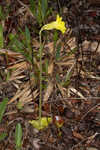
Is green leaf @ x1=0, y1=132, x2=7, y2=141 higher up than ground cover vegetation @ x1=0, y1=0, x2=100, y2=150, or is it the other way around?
ground cover vegetation @ x1=0, y1=0, x2=100, y2=150

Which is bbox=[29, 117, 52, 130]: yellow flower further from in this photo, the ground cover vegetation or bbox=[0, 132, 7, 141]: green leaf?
bbox=[0, 132, 7, 141]: green leaf

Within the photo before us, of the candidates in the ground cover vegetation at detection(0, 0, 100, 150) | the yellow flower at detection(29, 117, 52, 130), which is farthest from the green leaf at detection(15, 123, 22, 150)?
the yellow flower at detection(29, 117, 52, 130)

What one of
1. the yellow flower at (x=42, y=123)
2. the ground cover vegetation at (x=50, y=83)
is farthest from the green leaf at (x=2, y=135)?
the yellow flower at (x=42, y=123)

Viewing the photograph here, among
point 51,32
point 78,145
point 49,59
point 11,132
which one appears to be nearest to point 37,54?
point 49,59

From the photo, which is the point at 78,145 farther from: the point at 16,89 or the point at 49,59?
the point at 49,59

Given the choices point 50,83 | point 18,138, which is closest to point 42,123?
A: point 18,138

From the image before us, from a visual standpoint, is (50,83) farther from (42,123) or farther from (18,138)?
(18,138)

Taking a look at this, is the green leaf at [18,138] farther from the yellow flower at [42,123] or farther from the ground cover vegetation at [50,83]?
the yellow flower at [42,123]

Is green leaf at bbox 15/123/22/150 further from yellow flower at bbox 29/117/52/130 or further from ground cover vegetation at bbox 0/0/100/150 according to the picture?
yellow flower at bbox 29/117/52/130
